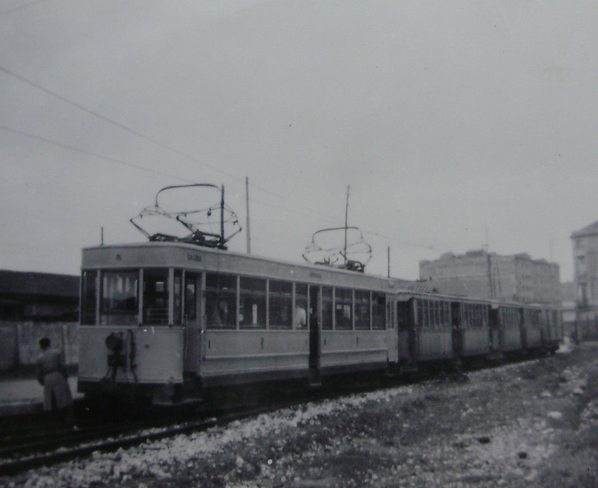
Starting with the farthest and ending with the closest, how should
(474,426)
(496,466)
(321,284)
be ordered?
(321,284) < (474,426) < (496,466)

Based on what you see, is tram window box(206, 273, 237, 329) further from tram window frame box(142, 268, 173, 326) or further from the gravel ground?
the gravel ground

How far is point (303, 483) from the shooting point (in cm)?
644

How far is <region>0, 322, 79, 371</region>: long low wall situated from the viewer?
18609 millimetres

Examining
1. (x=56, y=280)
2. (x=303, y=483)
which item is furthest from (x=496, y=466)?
(x=56, y=280)

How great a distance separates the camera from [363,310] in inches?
628

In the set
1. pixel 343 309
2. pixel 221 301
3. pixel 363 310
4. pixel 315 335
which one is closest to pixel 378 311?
pixel 363 310

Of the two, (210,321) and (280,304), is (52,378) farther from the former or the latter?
(280,304)

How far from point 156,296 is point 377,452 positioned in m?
4.39

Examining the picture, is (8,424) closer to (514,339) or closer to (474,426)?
(474,426)

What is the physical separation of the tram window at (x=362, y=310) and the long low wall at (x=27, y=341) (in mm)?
8936

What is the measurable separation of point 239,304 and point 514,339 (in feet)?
66.2

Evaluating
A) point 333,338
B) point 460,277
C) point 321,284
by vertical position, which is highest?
point 460,277

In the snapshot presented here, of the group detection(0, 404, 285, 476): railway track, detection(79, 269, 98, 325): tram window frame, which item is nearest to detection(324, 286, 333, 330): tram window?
detection(0, 404, 285, 476): railway track

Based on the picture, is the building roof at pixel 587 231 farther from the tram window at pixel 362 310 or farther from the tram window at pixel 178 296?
the tram window at pixel 178 296
